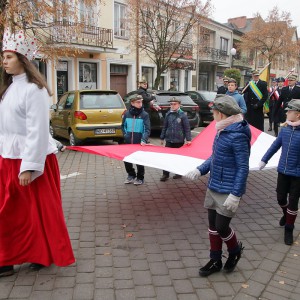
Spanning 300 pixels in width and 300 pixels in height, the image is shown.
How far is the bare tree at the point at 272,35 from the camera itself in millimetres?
35969

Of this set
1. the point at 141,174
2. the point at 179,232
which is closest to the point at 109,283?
the point at 179,232

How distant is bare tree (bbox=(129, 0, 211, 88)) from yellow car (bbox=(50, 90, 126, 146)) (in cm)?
1163

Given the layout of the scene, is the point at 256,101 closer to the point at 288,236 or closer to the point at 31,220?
the point at 288,236

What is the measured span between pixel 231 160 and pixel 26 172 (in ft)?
5.76

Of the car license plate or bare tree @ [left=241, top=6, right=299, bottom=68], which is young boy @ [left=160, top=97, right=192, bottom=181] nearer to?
the car license plate

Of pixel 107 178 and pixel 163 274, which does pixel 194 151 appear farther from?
pixel 163 274

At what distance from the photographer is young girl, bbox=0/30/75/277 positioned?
3.14 meters

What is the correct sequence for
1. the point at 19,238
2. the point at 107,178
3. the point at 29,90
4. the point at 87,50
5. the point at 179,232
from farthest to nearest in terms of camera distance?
the point at 87,50
the point at 107,178
the point at 179,232
the point at 19,238
the point at 29,90

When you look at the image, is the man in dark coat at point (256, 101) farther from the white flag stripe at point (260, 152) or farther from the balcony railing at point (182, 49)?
the balcony railing at point (182, 49)

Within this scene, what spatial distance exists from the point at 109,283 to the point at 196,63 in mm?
31064

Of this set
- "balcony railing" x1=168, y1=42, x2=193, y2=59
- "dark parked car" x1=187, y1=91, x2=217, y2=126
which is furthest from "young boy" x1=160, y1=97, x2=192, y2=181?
"balcony railing" x1=168, y1=42, x2=193, y2=59

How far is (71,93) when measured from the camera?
440 inches

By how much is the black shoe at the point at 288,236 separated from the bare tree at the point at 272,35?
115ft

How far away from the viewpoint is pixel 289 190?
4.52m
